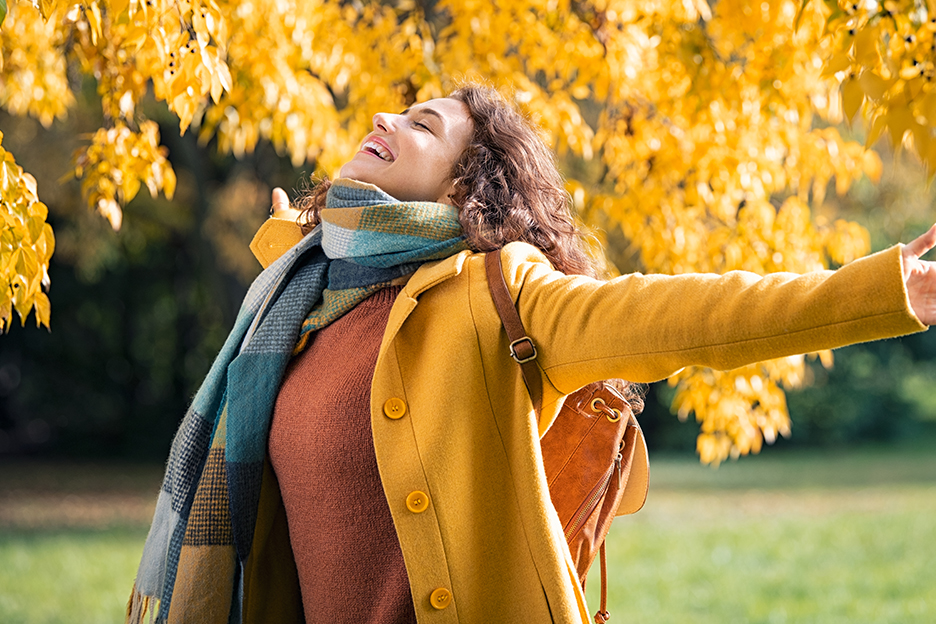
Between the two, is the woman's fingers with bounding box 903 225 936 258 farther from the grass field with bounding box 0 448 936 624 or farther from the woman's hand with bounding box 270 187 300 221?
the grass field with bounding box 0 448 936 624

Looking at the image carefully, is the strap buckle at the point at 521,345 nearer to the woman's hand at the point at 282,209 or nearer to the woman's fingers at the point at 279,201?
the woman's hand at the point at 282,209

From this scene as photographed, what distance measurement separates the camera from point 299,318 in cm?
183

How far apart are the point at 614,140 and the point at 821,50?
2.80 ft

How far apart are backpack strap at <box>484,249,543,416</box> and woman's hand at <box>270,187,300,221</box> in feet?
3.13

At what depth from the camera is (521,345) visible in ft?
4.76

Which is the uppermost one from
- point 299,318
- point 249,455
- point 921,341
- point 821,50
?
point 821,50

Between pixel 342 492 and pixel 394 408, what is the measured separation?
22 cm

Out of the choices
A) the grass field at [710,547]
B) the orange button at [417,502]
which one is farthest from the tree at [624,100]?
the grass field at [710,547]

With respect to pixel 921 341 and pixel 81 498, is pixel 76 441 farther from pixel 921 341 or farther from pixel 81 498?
pixel 921 341

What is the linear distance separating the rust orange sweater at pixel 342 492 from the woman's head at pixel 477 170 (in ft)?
0.94

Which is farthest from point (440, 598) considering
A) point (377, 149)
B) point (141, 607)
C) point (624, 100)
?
point (624, 100)

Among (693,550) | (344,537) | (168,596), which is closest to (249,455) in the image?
(344,537)

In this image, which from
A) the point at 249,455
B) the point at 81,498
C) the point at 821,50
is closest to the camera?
the point at 249,455

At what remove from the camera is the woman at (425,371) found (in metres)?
1.28
